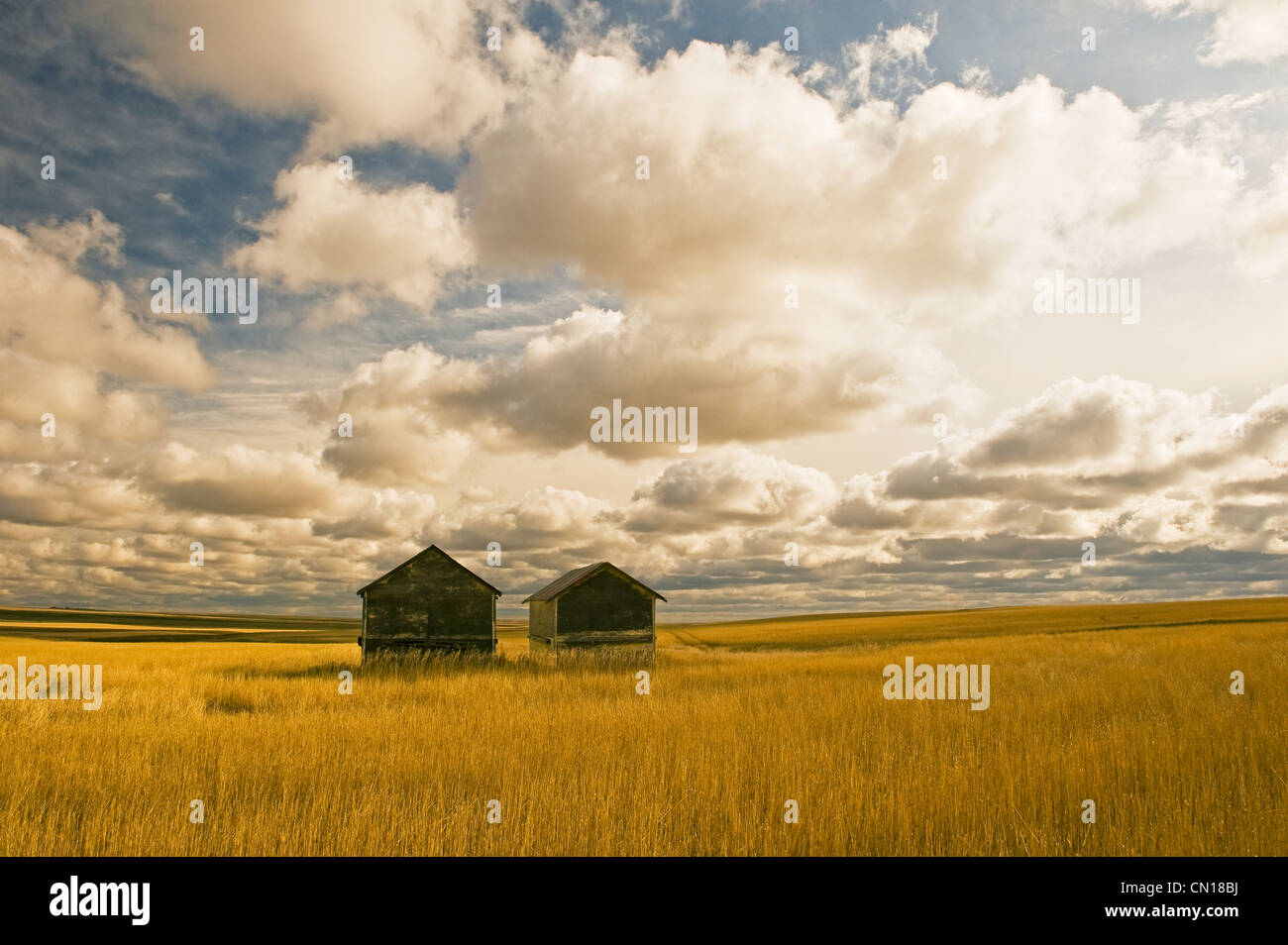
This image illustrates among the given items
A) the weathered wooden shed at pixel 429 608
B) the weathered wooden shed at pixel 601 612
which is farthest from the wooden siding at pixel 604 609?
the weathered wooden shed at pixel 429 608

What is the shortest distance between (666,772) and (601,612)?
904 inches

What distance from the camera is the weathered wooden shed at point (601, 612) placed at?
106ft

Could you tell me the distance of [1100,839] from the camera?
7.27 meters

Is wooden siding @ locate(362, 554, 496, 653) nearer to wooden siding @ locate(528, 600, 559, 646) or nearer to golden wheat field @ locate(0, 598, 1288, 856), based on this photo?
wooden siding @ locate(528, 600, 559, 646)

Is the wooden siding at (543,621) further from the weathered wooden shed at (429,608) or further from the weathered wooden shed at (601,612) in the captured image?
the weathered wooden shed at (429,608)

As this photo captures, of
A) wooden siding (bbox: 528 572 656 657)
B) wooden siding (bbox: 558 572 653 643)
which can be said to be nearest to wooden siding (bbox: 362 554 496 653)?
wooden siding (bbox: 528 572 656 657)

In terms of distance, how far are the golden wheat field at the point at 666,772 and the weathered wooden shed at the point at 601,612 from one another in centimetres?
1195

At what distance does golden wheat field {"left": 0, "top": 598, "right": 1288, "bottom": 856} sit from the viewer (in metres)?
7.30

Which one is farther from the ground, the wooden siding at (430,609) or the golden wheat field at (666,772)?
the wooden siding at (430,609)

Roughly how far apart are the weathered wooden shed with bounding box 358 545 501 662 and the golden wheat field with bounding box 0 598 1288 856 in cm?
954

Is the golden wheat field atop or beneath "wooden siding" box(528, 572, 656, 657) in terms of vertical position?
beneath
